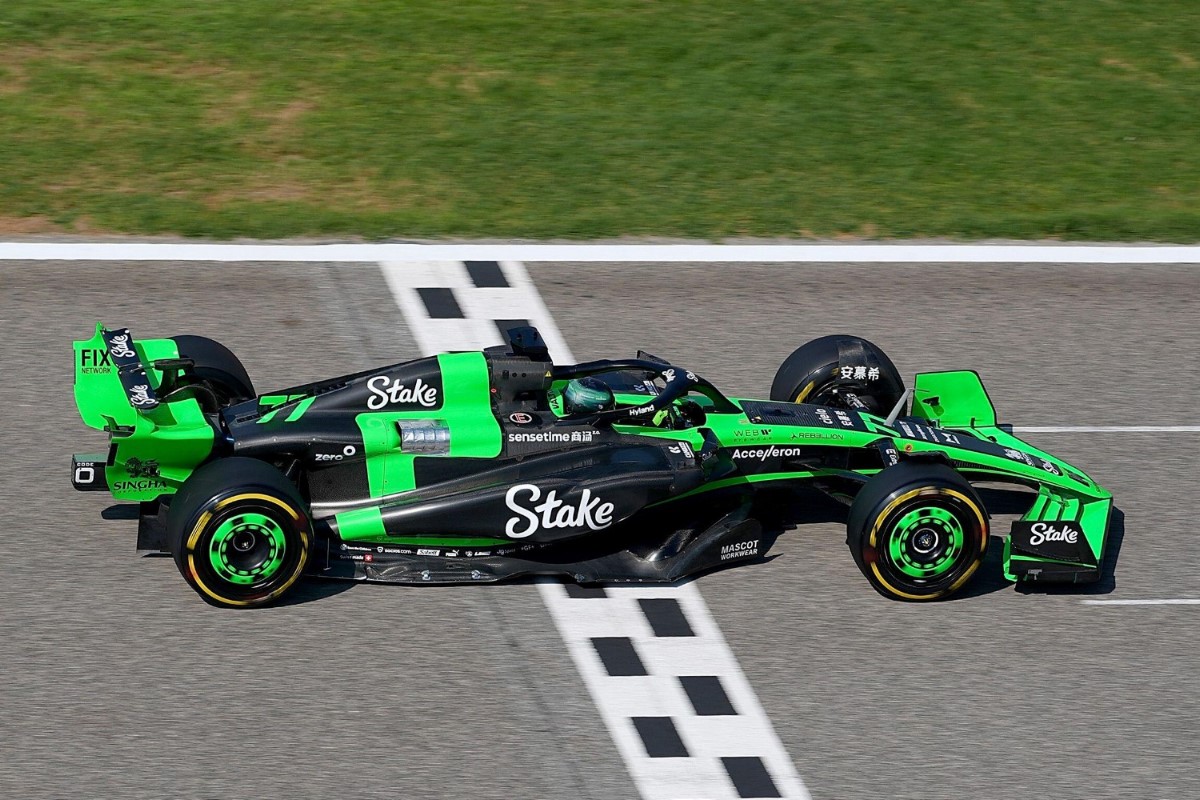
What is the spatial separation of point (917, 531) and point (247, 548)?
327cm

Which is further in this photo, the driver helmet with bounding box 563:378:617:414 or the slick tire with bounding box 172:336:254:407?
the slick tire with bounding box 172:336:254:407

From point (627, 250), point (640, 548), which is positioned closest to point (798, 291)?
point (627, 250)

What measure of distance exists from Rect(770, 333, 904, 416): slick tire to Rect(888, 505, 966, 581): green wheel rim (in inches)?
54.2

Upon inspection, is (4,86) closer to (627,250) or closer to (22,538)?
(627,250)

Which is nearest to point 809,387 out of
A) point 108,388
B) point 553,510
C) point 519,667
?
point 553,510

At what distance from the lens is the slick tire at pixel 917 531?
8156mm

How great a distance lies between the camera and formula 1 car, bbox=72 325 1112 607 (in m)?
8.05

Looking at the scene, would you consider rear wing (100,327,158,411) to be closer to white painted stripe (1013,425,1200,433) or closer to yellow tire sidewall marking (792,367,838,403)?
yellow tire sidewall marking (792,367,838,403)

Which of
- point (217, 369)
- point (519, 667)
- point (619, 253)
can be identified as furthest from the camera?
point (619, 253)

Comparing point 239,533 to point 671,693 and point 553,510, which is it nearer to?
point 553,510

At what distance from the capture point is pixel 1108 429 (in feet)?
34.4

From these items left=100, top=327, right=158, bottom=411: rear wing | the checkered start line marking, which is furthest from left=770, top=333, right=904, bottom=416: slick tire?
left=100, top=327, right=158, bottom=411: rear wing

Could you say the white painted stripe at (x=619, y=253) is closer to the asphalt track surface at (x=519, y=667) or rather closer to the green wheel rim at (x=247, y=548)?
the asphalt track surface at (x=519, y=667)

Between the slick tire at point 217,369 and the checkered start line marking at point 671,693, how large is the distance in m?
2.14
